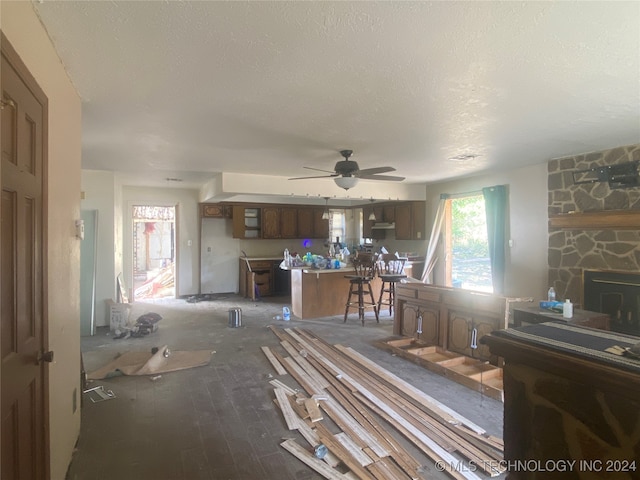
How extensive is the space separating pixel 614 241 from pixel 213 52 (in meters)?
4.68

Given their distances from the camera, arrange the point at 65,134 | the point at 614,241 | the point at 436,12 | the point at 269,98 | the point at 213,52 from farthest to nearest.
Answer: the point at 614,241, the point at 269,98, the point at 65,134, the point at 213,52, the point at 436,12

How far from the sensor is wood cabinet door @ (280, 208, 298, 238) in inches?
352

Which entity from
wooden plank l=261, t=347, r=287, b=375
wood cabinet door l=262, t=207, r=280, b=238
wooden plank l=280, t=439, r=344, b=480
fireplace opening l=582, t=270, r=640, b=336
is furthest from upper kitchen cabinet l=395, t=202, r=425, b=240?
wooden plank l=280, t=439, r=344, b=480

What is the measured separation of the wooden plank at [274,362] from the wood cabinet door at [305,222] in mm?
4832

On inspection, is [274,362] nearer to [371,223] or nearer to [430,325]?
[430,325]

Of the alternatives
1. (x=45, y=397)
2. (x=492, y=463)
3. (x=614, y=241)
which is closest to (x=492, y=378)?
(x=492, y=463)

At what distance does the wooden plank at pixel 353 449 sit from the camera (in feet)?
7.58

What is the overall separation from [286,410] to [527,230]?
169 inches

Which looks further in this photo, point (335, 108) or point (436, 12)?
point (335, 108)

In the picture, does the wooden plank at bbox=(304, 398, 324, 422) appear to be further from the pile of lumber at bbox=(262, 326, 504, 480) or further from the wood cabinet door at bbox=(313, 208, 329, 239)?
the wood cabinet door at bbox=(313, 208, 329, 239)

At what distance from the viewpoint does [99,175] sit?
5.45 metres

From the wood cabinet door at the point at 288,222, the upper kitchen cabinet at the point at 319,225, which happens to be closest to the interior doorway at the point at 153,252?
the wood cabinet door at the point at 288,222

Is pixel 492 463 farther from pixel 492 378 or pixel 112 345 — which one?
pixel 112 345

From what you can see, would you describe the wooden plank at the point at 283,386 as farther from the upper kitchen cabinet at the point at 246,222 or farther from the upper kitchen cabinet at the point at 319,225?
the upper kitchen cabinet at the point at 319,225
